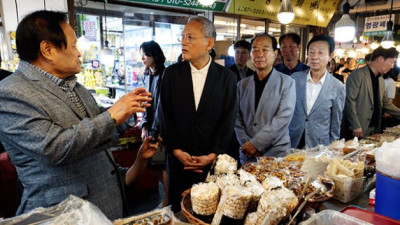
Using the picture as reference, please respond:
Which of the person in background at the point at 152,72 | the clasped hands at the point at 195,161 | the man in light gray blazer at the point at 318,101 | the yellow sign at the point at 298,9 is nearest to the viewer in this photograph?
the clasped hands at the point at 195,161

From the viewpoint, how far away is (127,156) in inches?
162

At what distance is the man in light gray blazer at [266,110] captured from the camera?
2498 millimetres

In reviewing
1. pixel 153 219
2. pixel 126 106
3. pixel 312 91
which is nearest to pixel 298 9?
pixel 312 91

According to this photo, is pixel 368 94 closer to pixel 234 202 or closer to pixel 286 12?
pixel 286 12

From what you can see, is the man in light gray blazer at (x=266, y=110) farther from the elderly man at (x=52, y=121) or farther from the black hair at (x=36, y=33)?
the black hair at (x=36, y=33)

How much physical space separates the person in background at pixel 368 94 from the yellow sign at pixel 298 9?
291cm

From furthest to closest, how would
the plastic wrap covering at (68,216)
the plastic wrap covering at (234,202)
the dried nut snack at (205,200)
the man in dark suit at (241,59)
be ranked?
the man in dark suit at (241,59) < the dried nut snack at (205,200) < the plastic wrap covering at (234,202) < the plastic wrap covering at (68,216)

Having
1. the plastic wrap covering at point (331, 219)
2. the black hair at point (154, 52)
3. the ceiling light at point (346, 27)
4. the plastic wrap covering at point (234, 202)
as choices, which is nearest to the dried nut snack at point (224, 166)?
the plastic wrap covering at point (234, 202)

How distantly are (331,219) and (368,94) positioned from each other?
338 cm

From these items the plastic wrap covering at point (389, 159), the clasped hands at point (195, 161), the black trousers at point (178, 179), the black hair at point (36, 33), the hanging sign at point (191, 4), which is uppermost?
the hanging sign at point (191, 4)

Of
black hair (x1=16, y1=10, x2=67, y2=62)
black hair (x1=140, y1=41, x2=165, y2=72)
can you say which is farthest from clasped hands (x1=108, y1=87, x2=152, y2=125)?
black hair (x1=140, y1=41, x2=165, y2=72)

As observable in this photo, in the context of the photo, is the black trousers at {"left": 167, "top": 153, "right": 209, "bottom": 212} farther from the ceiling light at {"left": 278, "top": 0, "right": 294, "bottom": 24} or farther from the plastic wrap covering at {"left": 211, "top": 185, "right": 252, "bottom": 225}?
the ceiling light at {"left": 278, "top": 0, "right": 294, "bottom": 24}

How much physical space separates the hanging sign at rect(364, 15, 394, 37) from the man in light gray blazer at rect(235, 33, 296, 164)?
8.38 metres

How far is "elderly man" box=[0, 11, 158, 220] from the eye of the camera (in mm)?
1159
